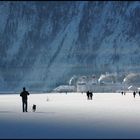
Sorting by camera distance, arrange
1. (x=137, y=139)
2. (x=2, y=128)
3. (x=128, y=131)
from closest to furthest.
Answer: (x=137, y=139), (x=128, y=131), (x=2, y=128)

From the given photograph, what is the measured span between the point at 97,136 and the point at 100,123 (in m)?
6.10

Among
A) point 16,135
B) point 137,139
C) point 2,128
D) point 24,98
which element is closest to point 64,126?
point 2,128

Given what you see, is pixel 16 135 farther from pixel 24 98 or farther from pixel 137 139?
pixel 24 98

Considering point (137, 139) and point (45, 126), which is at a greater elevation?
point (45, 126)

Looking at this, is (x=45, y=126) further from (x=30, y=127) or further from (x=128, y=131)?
(x=128, y=131)

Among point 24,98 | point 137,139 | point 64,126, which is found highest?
point 24,98

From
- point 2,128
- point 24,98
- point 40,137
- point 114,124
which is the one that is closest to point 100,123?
point 114,124

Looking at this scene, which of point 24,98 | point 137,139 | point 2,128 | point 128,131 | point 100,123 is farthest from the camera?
point 24,98

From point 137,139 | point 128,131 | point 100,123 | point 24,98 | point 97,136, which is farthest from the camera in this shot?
point 24,98

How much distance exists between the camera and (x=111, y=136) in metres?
21.3

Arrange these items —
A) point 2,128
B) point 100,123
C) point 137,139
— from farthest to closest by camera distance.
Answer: point 100,123, point 2,128, point 137,139

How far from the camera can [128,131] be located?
912 inches

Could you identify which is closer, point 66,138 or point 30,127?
point 66,138

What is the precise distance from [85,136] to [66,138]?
39.5 inches
